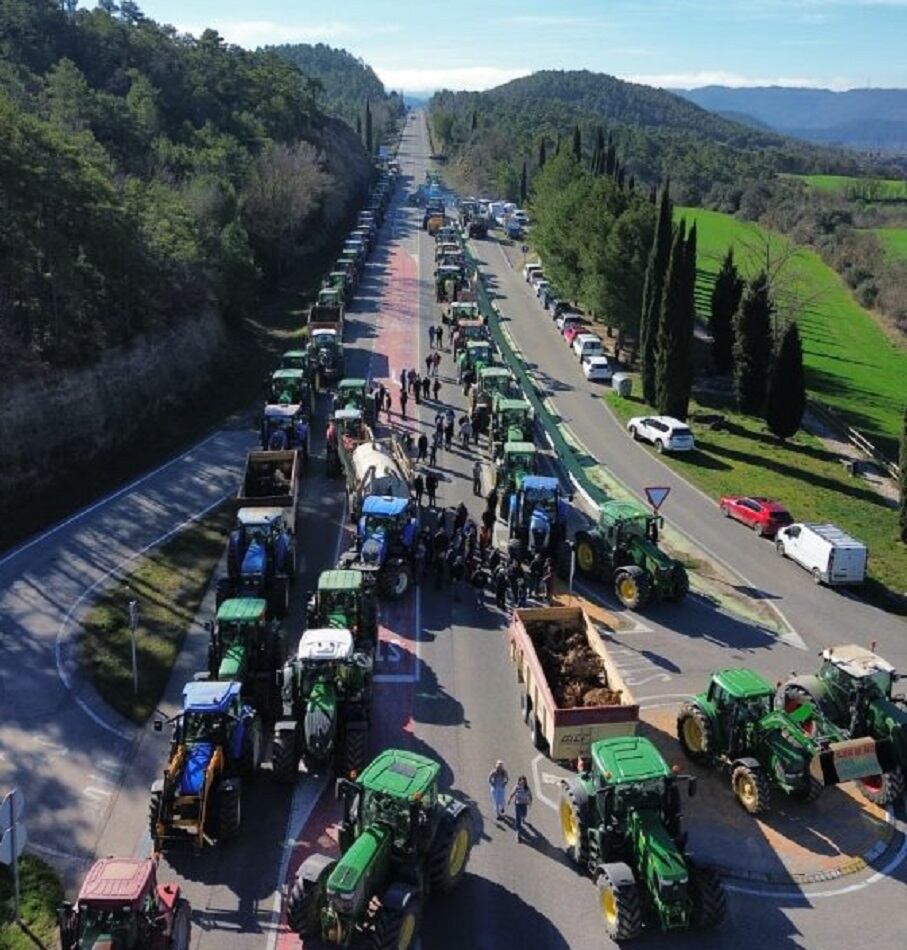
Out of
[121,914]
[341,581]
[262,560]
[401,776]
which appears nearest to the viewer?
[121,914]

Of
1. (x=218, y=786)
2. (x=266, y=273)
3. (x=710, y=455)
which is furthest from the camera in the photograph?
(x=266, y=273)

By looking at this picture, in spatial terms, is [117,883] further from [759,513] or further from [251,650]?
[759,513]

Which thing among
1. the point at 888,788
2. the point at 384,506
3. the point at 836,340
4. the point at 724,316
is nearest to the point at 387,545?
the point at 384,506

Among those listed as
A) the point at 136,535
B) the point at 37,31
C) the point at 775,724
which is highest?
the point at 37,31

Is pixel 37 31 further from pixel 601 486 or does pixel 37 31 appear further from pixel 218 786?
pixel 218 786

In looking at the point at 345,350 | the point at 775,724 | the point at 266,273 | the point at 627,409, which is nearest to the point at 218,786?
the point at 775,724

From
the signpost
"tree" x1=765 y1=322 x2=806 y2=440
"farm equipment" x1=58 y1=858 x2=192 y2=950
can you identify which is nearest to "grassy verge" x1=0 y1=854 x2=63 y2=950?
the signpost

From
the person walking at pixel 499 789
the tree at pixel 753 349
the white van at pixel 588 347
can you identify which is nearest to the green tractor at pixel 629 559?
the person walking at pixel 499 789
